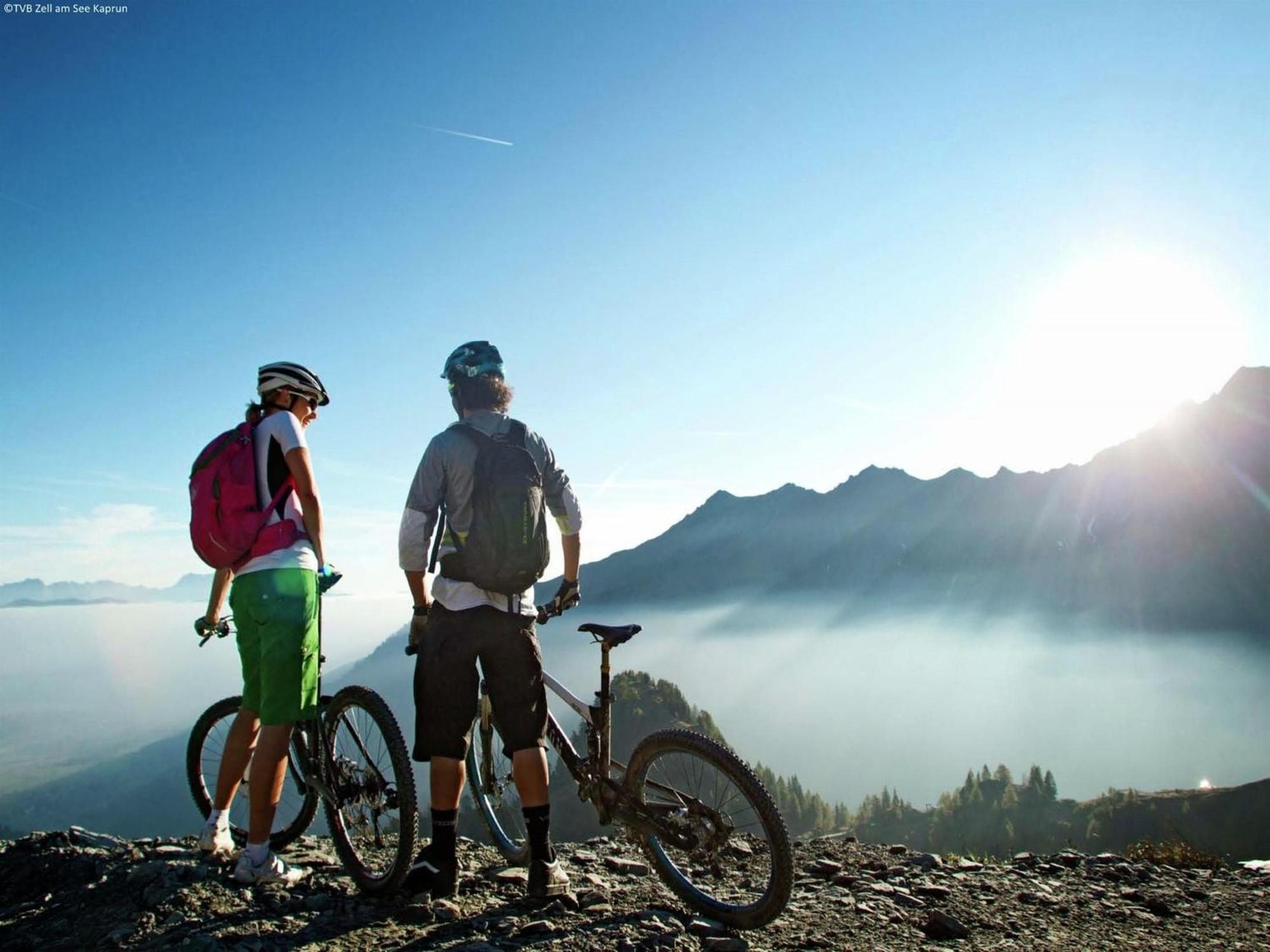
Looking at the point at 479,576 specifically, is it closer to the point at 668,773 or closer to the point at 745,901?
the point at 668,773

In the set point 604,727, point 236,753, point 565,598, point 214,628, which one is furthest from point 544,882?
point 214,628

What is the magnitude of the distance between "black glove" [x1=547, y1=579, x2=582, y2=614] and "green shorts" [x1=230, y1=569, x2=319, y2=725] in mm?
1630

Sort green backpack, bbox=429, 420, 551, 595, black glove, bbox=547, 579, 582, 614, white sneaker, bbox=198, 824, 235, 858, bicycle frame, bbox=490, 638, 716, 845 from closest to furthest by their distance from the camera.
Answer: green backpack, bbox=429, 420, 551, 595, bicycle frame, bbox=490, 638, 716, 845, white sneaker, bbox=198, 824, 235, 858, black glove, bbox=547, 579, 582, 614

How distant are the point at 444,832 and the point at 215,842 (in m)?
1.79

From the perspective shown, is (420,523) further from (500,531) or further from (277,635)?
(277,635)

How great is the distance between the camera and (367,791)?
16.2ft

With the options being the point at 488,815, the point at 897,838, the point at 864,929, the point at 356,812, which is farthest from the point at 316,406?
the point at 897,838

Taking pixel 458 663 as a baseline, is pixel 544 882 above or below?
below

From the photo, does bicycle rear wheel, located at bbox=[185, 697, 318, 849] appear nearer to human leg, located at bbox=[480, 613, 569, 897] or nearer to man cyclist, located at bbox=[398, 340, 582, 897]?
man cyclist, located at bbox=[398, 340, 582, 897]

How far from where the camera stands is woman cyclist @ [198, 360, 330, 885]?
4.61 m

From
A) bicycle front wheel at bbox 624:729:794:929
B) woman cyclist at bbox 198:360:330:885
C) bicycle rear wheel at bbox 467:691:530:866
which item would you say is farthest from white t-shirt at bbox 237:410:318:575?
bicycle front wheel at bbox 624:729:794:929

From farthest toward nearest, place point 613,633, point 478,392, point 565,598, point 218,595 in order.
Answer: point 218,595
point 565,598
point 478,392
point 613,633

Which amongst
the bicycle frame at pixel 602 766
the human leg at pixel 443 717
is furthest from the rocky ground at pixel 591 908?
the bicycle frame at pixel 602 766

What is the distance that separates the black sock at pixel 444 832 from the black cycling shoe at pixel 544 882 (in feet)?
1.77
